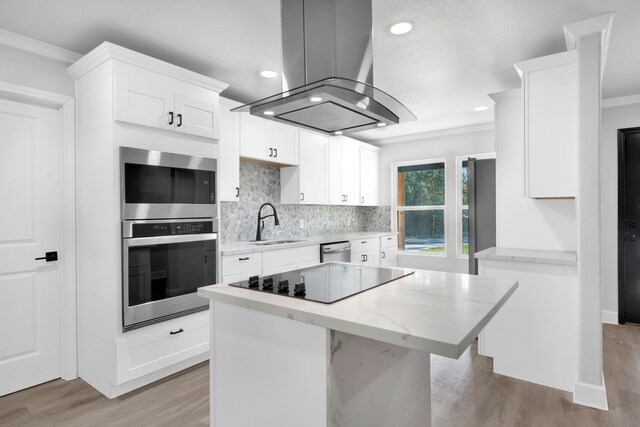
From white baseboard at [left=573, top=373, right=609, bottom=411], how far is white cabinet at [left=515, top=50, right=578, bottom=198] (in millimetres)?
1271

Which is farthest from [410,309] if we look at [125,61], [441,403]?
[125,61]

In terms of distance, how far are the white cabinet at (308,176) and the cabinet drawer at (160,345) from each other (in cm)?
184

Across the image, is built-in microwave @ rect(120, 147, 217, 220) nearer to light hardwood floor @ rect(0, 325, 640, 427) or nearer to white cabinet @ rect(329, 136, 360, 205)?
light hardwood floor @ rect(0, 325, 640, 427)

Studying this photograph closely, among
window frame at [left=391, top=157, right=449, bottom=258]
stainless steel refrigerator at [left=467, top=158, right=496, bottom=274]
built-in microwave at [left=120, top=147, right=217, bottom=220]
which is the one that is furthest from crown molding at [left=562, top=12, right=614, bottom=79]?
window frame at [left=391, top=157, right=449, bottom=258]

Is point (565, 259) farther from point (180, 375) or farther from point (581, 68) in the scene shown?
point (180, 375)

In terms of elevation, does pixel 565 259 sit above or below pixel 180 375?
above

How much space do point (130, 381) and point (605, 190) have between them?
16.1 ft

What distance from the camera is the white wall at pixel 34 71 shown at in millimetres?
2402

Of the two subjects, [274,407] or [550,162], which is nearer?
[274,407]

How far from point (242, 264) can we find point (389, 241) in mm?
2883

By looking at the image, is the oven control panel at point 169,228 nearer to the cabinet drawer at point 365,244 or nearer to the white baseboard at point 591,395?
the cabinet drawer at point 365,244

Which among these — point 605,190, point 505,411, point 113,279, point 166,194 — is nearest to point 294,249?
point 166,194

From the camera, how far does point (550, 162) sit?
259 cm

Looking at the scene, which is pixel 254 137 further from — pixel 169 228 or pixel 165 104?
pixel 169 228
